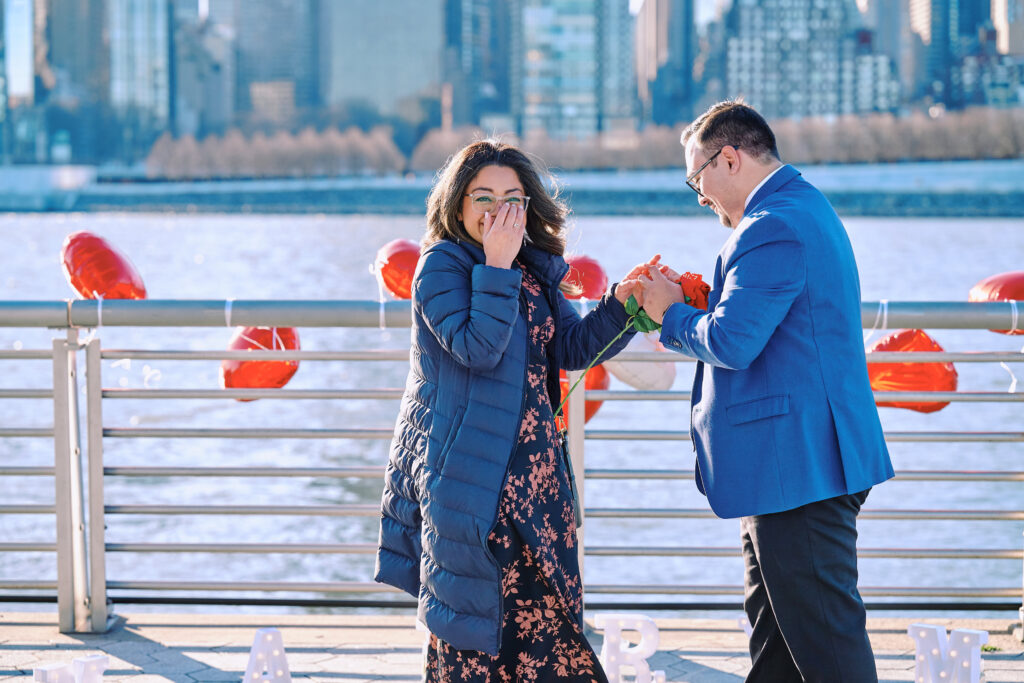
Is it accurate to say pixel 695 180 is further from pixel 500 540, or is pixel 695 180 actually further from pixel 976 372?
pixel 976 372

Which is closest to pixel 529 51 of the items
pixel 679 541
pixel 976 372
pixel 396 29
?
pixel 396 29

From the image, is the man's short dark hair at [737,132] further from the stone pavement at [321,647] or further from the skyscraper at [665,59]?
the skyscraper at [665,59]

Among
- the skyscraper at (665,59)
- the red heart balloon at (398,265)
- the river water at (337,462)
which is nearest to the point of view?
the red heart balloon at (398,265)

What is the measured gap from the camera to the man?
2508mm

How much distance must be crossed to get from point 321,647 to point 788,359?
70.2 inches

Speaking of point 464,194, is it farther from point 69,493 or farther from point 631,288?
point 69,493

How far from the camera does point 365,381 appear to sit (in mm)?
18609

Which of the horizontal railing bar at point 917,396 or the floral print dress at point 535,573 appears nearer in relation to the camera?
the floral print dress at point 535,573

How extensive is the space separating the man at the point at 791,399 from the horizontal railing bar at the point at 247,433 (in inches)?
53.0

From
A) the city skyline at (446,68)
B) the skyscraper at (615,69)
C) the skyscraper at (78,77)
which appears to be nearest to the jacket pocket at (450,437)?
the city skyline at (446,68)

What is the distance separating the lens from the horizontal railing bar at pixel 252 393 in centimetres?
377

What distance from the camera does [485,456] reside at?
252 centimetres

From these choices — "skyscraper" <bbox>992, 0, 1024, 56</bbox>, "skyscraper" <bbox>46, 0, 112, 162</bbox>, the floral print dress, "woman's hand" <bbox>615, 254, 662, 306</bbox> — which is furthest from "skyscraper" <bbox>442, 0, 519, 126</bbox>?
the floral print dress

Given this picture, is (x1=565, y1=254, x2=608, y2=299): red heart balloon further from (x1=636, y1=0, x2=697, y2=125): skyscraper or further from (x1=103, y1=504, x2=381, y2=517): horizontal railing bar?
(x1=636, y1=0, x2=697, y2=125): skyscraper
